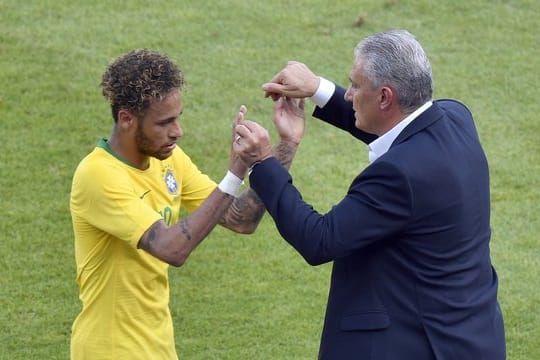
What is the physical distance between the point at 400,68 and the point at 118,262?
1.53 metres

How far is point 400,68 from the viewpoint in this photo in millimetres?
4543

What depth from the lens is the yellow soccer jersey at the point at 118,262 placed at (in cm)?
495

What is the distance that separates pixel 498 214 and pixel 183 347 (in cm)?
305

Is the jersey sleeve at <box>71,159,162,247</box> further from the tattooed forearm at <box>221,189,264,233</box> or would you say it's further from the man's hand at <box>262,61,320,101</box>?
the man's hand at <box>262,61,320,101</box>

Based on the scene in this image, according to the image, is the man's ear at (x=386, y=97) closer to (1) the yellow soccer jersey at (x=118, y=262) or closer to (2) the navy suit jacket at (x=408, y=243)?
(2) the navy suit jacket at (x=408, y=243)

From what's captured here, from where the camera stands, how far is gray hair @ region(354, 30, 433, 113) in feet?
14.9

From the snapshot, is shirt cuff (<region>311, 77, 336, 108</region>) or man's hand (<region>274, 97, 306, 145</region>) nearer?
man's hand (<region>274, 97, 306, 145</region>)

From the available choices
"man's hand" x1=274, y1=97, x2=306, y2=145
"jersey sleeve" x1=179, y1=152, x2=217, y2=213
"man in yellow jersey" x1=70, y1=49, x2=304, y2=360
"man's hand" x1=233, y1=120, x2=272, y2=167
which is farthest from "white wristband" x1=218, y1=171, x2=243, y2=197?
"jersey sleeve" x1=179, y1=152, x2=217, y2=213

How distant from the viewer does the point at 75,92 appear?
10664mm

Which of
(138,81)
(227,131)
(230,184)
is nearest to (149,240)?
(230,184)

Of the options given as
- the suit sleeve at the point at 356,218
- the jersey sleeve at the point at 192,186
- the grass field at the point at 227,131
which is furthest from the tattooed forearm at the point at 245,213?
the grass field at the point at 227,131

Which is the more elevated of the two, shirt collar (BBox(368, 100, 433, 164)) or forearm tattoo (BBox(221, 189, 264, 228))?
shirt collar (BBox(368, 100, 433, 164))

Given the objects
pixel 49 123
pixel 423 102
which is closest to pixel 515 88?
pixel 49 123

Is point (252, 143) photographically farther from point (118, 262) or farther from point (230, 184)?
point (118, 262)
